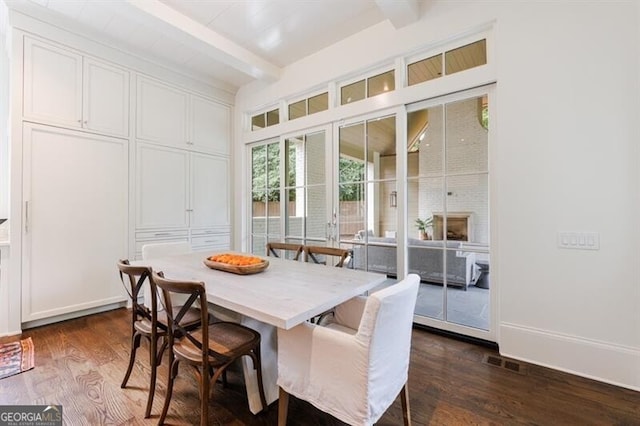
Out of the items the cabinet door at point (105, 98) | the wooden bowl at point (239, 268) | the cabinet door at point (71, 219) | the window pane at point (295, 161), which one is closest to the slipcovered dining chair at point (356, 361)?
the wooden bowl at point (239, 268)

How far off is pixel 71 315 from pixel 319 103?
3.60 metres

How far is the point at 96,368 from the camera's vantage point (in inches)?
→ 81.6

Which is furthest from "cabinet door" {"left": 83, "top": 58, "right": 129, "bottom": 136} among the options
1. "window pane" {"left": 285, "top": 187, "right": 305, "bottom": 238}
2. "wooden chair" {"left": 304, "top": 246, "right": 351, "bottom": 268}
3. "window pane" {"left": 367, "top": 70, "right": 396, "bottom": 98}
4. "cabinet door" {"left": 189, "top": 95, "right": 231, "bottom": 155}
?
"window pane" {"left": 367, "top": 70, "right": 396, "bottom": 98}

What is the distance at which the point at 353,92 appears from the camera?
3.25 meters

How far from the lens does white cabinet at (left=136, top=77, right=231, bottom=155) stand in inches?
138

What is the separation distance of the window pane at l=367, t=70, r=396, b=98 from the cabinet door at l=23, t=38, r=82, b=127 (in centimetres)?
305

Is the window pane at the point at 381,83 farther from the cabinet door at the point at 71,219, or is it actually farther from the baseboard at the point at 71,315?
the baseboard at the point at 71,315

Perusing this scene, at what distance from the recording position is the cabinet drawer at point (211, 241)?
13.1 feet

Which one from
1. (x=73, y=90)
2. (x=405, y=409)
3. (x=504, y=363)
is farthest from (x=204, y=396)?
(x=73, y=90)

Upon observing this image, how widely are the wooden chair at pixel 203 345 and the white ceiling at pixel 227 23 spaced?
2.46 metres

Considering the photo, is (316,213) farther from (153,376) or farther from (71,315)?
(71,315)

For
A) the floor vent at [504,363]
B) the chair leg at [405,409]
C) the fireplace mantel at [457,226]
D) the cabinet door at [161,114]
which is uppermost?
the cabinet door at [161,114]

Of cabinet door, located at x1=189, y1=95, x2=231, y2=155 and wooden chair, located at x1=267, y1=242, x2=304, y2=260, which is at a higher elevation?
cabinet door, located at x1=189, y1=95, x2=231, y2=155

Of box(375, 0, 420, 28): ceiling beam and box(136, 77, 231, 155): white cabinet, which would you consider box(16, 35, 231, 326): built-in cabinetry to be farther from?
box(375, 0, 420, 28): ceiling beam
